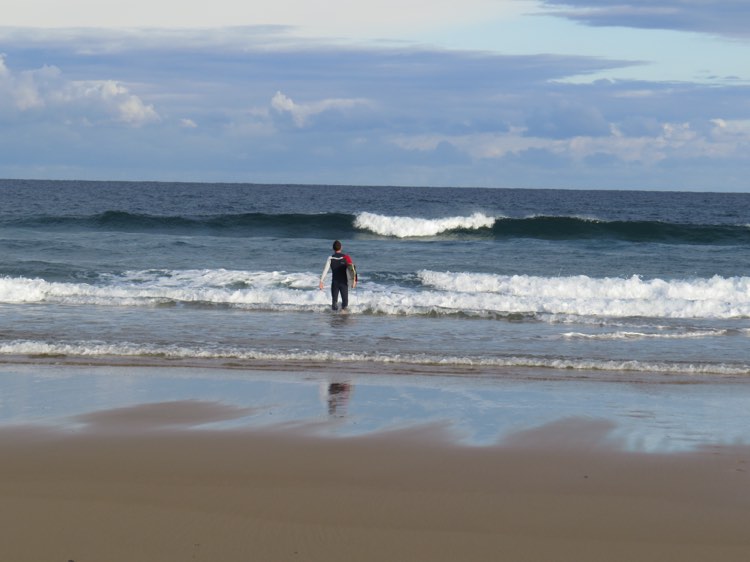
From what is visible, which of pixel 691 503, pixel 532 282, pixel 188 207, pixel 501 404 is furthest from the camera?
pixel 188 207

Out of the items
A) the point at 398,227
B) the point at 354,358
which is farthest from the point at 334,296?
the point at 398,227

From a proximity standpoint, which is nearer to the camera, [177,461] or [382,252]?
[177,461]

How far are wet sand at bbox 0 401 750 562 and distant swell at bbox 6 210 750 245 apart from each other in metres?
28.5

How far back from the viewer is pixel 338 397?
911 centimetres

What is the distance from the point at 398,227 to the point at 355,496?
1224 inches

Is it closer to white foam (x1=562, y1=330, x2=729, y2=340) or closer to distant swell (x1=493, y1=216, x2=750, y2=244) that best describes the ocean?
white foam (x1=562, y1=330, x2=729, y2=340)

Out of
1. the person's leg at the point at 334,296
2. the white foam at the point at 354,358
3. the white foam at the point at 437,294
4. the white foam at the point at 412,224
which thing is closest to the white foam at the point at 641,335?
the white foam at the point at 437,294

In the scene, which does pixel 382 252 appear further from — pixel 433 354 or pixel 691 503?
pixel 691 503

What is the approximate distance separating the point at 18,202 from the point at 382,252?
35.9 meters

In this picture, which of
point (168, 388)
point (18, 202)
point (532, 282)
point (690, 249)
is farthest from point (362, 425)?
point (18, 202)

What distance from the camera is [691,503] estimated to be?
19.5 feet

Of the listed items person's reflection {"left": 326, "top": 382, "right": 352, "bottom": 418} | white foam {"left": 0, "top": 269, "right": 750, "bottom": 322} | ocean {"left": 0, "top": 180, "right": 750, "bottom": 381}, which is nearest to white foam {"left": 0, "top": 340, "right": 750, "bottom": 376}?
ocean {"left": 0, "top": 180, "right": 750, "bottom": 381}

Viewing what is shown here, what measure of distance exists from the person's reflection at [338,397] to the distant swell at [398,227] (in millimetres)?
25947

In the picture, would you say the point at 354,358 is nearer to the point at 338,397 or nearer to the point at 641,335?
the point at 338,397
